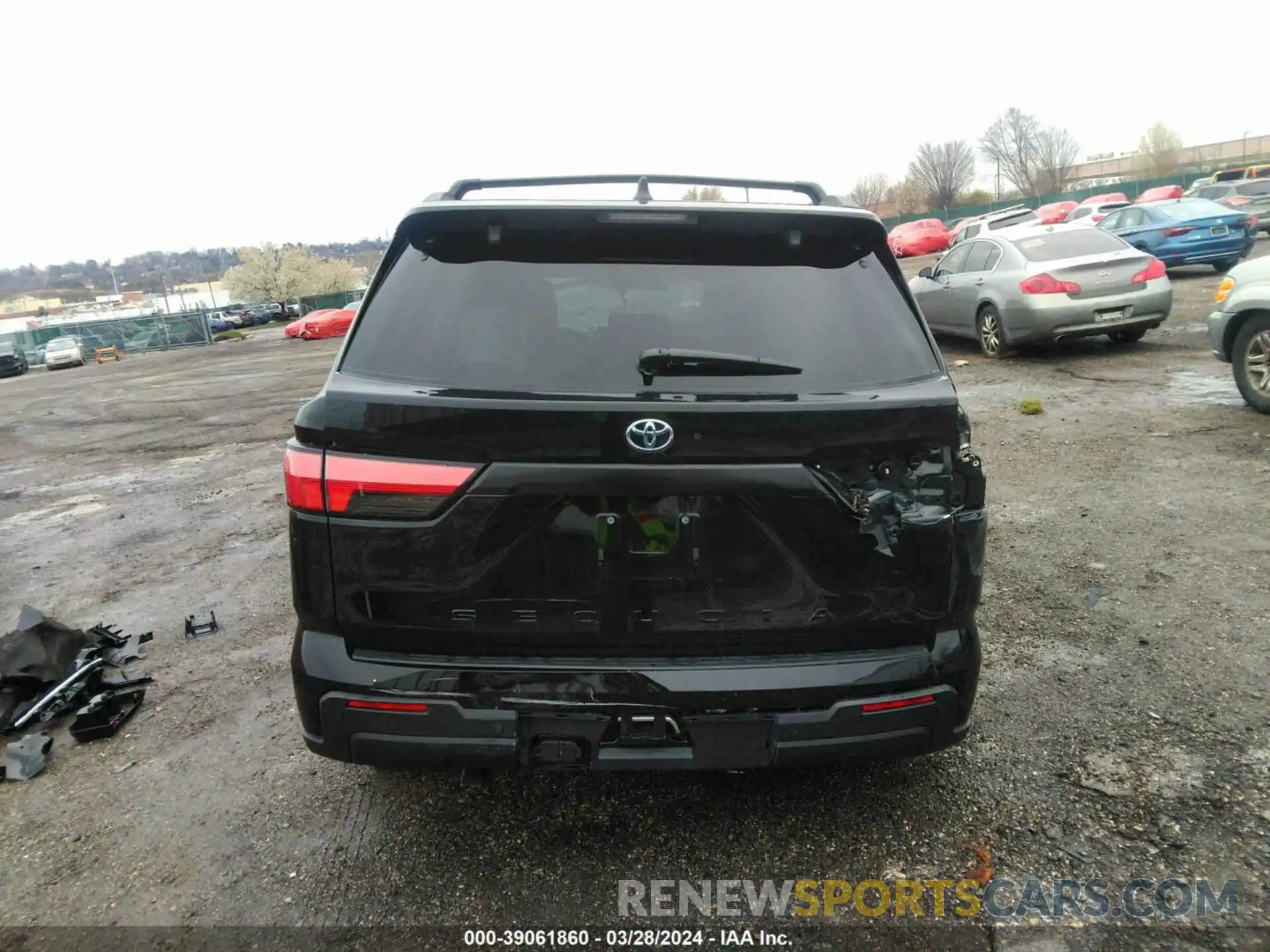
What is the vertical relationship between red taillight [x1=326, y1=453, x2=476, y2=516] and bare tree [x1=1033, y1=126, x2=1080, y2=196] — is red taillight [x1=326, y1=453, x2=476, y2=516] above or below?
below

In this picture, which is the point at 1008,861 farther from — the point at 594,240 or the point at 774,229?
the point at 594,240

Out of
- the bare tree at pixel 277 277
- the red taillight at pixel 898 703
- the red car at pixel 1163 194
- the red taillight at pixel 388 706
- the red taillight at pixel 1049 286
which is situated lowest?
the red taillight at pixel 898 703

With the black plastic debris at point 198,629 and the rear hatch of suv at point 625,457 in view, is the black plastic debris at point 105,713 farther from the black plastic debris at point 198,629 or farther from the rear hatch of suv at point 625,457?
the rear hatch of suv at point 625,457

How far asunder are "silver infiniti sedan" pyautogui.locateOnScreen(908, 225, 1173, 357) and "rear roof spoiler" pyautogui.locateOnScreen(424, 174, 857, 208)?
7.14 m

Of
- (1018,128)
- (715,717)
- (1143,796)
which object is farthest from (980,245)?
(1018,128)

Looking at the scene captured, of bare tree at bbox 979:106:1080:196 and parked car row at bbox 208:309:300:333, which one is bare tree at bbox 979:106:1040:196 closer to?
bare tree at bbox 979:106:1080:196

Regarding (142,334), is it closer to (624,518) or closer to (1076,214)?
(1076,214)

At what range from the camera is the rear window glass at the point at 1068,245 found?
1045 centimetres

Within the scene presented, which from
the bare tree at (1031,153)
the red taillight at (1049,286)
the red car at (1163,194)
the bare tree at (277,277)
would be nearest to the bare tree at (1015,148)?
the bare tree at (1031,153)

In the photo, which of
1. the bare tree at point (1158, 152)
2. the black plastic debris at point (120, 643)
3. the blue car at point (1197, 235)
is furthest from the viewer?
the bare tree at point (1158, 152)

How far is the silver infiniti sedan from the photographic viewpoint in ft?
33.5

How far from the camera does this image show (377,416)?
2154mm

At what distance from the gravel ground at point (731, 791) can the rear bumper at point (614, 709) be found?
49cm

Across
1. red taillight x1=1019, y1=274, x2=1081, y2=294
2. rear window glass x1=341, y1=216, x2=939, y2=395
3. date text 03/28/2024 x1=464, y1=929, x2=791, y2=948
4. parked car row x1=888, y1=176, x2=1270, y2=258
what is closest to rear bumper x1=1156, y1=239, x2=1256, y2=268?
parked car row x1=888, y1=176, x2=1270, y2=258
